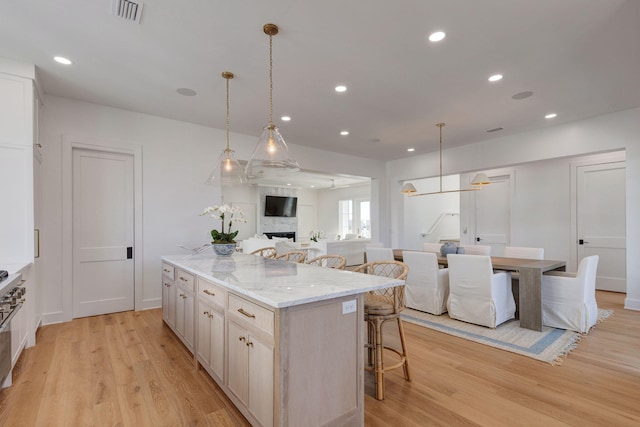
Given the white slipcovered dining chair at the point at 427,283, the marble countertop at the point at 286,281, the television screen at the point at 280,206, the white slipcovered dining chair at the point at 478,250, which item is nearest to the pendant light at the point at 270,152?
the marble countertop at the point at 286,281

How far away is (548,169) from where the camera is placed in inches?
250

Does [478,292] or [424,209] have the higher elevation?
[424,209]

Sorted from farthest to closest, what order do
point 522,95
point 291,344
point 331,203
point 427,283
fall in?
point 331,203 < point 427,283 < point 522,95 < point 291,344

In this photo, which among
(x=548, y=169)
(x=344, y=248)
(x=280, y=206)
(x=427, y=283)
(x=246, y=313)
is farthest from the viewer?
(x=280, y=206)

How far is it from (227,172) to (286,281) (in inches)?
78.6

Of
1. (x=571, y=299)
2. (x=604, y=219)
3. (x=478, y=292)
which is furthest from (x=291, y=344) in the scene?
(x=604, y=219)

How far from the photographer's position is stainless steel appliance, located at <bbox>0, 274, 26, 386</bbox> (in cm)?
225

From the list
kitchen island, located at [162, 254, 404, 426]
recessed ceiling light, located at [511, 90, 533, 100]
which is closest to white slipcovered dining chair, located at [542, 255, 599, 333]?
recessed ceiling light, located at [511, 90, 533, 100]

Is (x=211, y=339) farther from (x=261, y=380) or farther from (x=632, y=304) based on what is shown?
(x=632, y=304)

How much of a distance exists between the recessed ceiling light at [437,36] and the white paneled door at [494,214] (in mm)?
5269

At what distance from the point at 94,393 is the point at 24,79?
10.6 feet

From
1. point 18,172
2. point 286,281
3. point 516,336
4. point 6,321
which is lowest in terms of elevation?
point 516,336

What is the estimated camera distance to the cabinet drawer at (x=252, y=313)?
167 centimetres

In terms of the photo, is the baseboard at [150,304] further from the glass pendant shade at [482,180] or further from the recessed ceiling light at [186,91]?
the glass pendant shade at [482,180]
